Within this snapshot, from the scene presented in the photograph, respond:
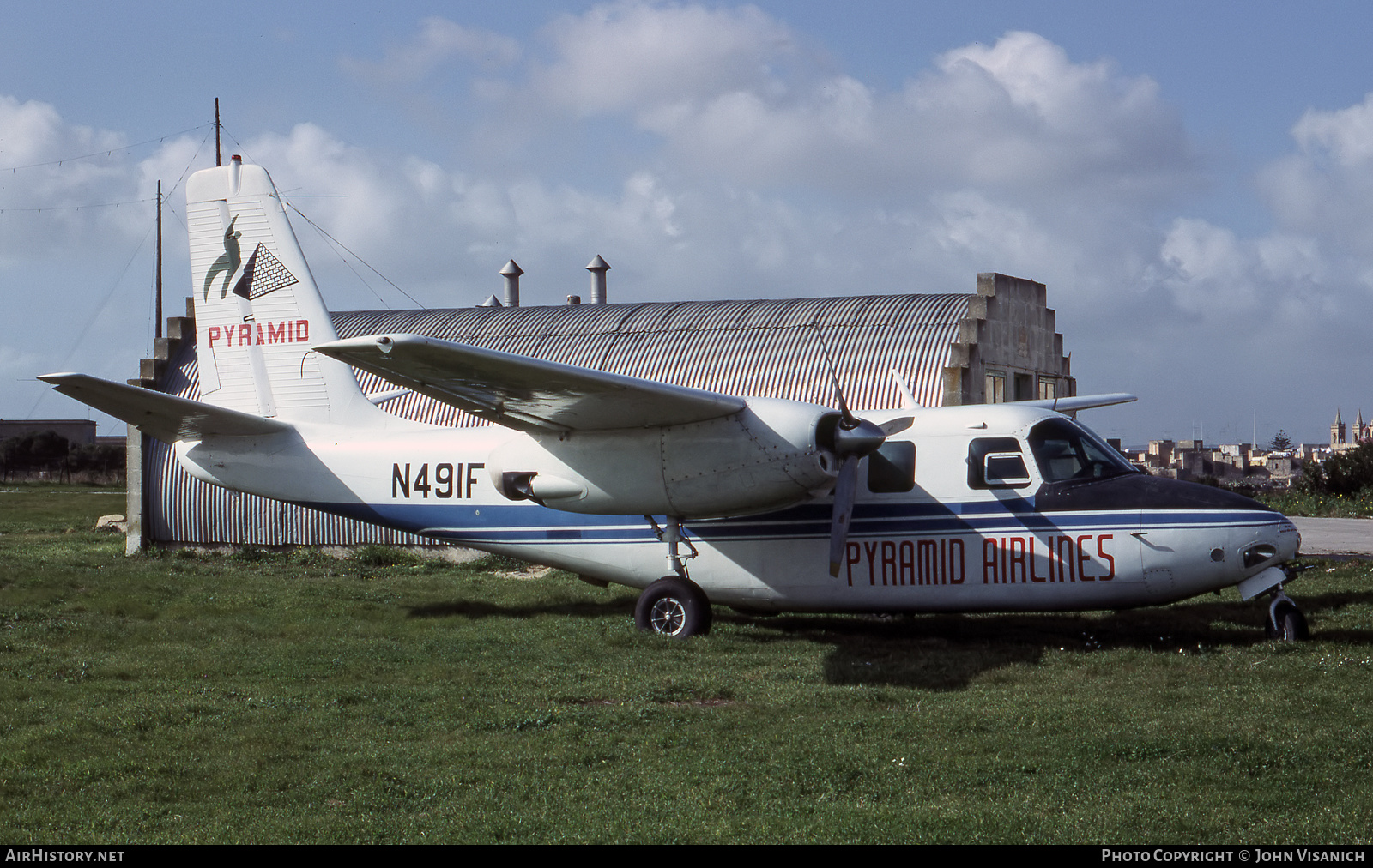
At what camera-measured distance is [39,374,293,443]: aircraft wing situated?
1326 cm

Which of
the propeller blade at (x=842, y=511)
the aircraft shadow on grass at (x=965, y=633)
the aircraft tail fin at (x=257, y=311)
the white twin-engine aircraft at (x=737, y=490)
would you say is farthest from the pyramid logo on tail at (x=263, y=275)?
the propeller blade at (x=842, y=511)

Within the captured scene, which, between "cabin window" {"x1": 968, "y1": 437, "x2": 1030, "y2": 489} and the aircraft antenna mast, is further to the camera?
the aircraft antenna mast

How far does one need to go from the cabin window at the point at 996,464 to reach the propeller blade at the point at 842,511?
1403 millimetres

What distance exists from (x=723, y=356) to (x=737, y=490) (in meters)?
11.1

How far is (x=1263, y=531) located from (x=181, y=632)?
1215 centimetres

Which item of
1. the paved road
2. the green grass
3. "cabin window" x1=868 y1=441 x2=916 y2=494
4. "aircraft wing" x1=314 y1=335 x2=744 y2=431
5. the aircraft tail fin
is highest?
the aircraft tail fin

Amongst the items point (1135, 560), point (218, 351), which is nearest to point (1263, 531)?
point (1135, 560)

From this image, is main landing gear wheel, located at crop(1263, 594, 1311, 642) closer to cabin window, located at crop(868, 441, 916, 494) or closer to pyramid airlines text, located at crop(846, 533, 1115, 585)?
pyramid airlines text, located at crop(846, 533, 1115, 585)

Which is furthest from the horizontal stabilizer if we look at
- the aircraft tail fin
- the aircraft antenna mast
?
the aircraft antenna mast

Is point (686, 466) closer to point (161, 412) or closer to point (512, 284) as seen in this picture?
point (161, 412)

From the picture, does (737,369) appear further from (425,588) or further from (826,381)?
(425,588)

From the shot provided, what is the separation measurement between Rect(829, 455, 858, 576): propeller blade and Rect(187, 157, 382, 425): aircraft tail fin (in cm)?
675

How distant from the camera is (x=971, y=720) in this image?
9.41 meters

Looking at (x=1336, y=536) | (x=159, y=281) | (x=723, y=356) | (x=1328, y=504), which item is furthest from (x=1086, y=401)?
(x=159, y=281)
